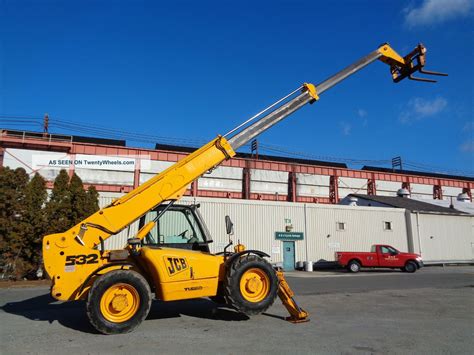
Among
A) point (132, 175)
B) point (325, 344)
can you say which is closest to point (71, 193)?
point (325, 344)

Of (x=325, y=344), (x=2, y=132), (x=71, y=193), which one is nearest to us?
(x=325, y=344)

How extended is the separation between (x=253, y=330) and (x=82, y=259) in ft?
10.9

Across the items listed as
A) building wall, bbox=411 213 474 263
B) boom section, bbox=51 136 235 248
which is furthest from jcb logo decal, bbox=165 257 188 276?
building wall, bbox=411 213 474 263

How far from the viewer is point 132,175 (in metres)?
42.1

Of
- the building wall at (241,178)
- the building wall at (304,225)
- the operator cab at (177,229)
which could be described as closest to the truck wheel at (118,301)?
the operator cab at (177,229)

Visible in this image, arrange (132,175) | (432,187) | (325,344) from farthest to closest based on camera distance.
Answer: (432,187) < (132,175) < (325,344)

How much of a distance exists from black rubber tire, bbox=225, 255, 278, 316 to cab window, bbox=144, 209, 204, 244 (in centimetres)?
120

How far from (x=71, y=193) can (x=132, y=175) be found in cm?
2243

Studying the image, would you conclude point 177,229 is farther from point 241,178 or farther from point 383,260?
point 241,178

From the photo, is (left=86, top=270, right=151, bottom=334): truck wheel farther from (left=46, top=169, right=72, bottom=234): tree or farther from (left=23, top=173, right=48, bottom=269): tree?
(left=23, top=173, right=48, bottom=269): tree

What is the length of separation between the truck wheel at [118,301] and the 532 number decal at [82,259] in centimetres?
55

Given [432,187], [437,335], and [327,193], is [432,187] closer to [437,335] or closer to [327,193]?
[327,193]

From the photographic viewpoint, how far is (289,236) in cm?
2723

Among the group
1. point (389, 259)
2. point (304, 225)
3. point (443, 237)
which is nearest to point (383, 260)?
point (389, 259)
